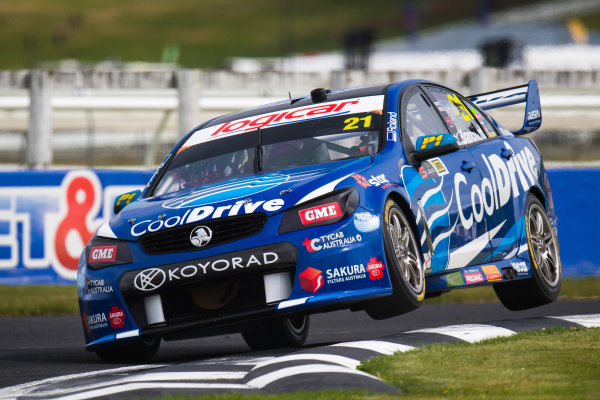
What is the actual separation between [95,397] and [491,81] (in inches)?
390

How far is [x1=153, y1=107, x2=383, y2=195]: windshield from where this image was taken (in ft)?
23.7

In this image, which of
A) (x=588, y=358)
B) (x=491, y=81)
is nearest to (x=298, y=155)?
(x=588, y=358)

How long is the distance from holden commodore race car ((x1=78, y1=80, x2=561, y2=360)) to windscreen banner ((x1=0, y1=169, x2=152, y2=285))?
4240mm

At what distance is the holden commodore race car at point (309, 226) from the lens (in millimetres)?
6293

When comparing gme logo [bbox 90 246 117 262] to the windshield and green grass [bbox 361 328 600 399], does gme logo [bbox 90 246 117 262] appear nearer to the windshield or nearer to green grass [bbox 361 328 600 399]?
the windshield

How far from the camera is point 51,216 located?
12.1 meters

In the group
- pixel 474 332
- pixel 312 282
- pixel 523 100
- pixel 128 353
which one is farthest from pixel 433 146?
pixel 523 100

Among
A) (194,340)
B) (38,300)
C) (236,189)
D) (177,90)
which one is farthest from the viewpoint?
(177,90)

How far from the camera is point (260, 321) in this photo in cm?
646

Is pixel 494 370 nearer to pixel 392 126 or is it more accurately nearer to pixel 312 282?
pixel 312 282

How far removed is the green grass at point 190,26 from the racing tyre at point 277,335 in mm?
96484

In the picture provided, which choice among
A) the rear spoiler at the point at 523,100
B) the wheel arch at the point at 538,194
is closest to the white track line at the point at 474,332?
the wheel arch at the point at 538,194

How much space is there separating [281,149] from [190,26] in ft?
381

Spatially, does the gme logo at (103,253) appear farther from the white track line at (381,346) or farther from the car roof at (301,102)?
the car roof at (301,102)
